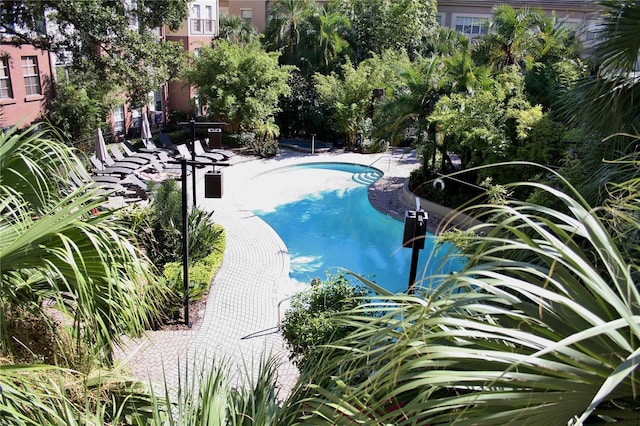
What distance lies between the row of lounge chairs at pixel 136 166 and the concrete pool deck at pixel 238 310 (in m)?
1.57

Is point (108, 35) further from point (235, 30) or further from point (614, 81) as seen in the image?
point (235, 30)

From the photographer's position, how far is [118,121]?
26203mm

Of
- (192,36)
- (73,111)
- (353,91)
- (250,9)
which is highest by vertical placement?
(250,9)

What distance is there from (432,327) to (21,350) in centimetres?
348

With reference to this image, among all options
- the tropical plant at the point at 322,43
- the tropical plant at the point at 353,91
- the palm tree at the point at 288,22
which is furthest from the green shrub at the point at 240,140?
the palm tree at the point at 288,22

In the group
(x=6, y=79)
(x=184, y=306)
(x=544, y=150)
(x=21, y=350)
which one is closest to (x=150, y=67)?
(x=6, y=79)

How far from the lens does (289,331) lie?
8500 mm

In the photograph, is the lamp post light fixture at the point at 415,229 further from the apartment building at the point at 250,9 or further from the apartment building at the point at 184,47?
the apartment building at the point at 250,9

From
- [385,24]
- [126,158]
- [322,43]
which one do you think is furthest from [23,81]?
[385,24]

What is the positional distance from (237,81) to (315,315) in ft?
63.4

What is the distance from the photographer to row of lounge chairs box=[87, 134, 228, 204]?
18.2 m

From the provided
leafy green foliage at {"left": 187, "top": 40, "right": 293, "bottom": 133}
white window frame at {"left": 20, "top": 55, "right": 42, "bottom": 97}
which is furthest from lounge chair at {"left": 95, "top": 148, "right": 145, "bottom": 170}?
leafy green foliage at {"left": 187, "top": 40, "right": 293, "bottom": 133}

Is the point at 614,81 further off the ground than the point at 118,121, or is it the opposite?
the point at 614,81

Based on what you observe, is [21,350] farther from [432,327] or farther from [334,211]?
[334,211]
